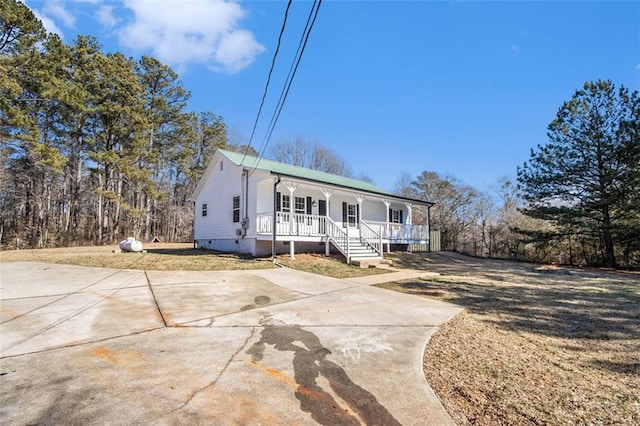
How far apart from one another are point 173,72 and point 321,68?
28.2m

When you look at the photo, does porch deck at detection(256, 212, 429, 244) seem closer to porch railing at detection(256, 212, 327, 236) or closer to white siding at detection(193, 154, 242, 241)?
porch railing at detection(256, 212, 327, 236)

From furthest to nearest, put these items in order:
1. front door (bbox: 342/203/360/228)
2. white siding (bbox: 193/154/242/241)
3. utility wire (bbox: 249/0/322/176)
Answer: front door (bbox: 342/203/360/228)
white siding (bbox: 193/154/242/241)
utility wire (bbox: 249/0/322/176)

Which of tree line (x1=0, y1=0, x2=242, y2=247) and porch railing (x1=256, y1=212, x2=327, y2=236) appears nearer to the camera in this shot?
porch railing (x1=256, y1=212, x2=327, y2=236)

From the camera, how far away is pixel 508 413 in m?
2.75

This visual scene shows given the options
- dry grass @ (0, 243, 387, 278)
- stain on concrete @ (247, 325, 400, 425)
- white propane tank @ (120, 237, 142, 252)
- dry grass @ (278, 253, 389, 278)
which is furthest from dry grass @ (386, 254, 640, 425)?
white propane tank @ (120, 237, 142, 252)

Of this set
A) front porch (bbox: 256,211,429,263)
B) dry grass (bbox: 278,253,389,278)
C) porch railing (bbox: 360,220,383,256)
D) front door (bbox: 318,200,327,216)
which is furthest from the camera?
front door (bbox: 318,200,327,216)

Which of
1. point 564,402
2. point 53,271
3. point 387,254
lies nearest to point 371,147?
point 387,254

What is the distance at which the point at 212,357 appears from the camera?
12.2ft

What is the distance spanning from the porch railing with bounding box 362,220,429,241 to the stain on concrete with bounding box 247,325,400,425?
13.3 metres

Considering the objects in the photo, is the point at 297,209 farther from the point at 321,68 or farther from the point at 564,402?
the point at 564,402

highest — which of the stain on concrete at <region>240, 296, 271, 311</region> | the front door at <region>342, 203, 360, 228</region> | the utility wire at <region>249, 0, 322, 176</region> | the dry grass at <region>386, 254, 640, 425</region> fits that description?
the utility wire at <region>249, 0, 322, 176</region>

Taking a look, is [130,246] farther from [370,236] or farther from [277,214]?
[370,236]

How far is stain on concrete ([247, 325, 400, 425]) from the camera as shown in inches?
103

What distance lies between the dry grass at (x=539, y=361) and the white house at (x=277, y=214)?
8.30m
